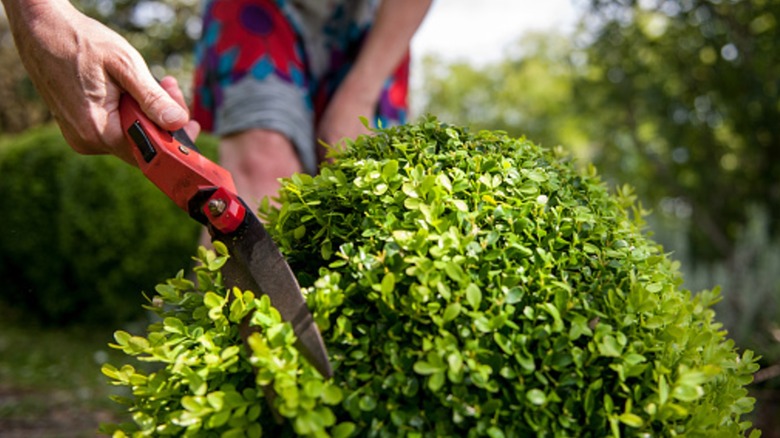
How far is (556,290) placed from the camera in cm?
129

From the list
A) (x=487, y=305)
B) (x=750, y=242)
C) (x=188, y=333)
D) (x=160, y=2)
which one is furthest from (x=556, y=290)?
(x=160, y=2)

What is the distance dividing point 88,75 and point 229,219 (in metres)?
0.56

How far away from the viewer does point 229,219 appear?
1424mm

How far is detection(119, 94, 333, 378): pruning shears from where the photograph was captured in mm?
1278

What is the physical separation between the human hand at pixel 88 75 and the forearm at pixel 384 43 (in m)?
0.90

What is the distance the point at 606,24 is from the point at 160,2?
42.1 ft

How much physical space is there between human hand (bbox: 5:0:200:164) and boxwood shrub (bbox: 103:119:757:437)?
1.38 ft

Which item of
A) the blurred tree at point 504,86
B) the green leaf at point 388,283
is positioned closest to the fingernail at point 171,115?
the green leaf at point 388,283

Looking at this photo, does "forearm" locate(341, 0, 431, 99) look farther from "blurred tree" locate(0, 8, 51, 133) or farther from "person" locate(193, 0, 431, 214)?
"blurred tree" locate(0, 8, 51, 133)

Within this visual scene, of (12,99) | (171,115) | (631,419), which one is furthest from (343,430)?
(12,99)

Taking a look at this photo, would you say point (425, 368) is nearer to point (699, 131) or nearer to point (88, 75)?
point (88, 75)

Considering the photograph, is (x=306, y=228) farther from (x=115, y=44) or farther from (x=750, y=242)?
(x=750, y=242)

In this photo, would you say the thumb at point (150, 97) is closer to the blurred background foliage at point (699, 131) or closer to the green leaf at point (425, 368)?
the green leaf at point (425, 368)

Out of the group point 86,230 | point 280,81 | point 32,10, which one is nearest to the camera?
point 32,10
